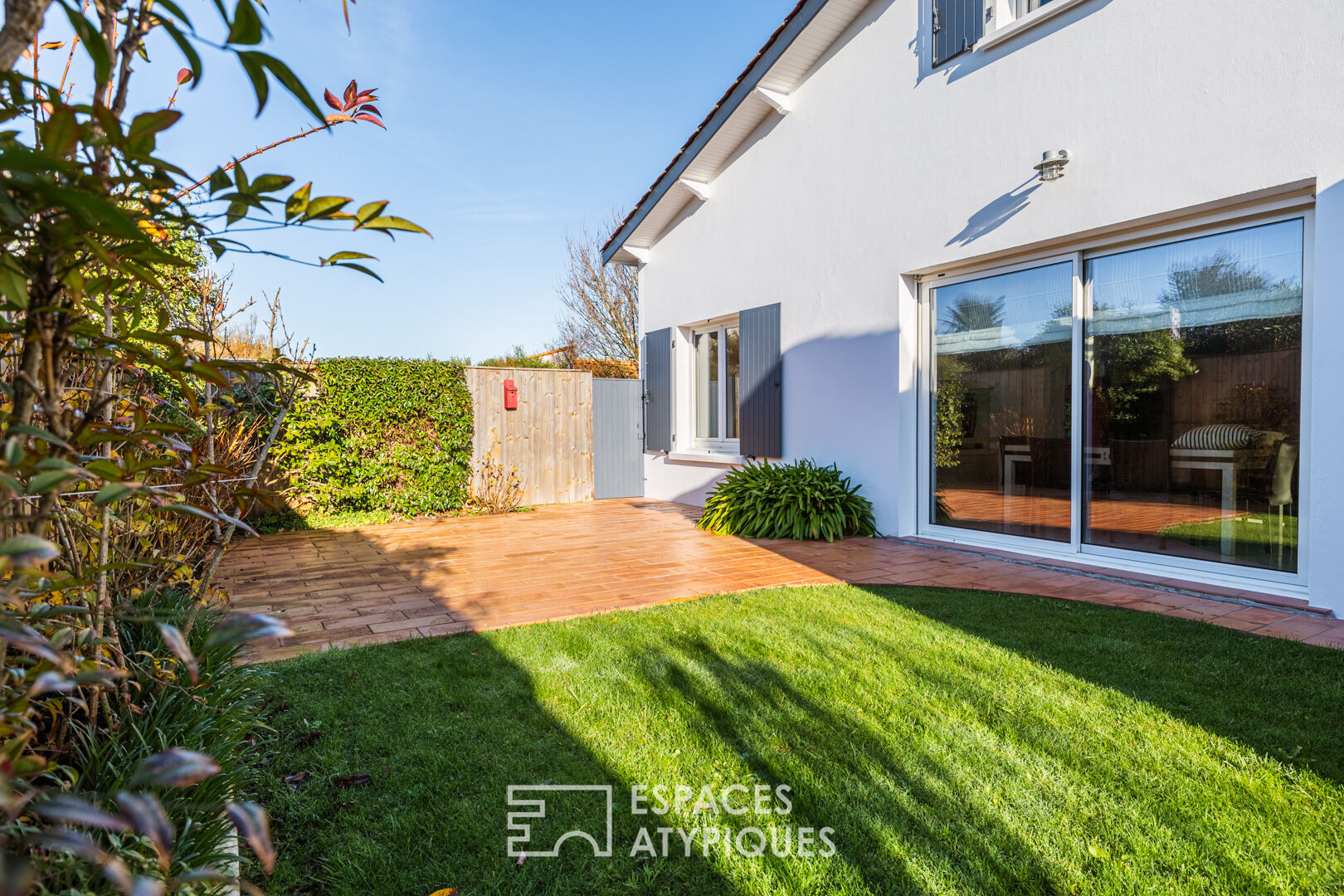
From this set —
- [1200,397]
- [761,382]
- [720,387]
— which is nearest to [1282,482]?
[1200,397]

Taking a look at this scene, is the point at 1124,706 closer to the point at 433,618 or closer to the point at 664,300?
the point at 433,618

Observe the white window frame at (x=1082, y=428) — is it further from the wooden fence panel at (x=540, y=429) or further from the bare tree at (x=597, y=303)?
the bare tree at (x=597, y=303)

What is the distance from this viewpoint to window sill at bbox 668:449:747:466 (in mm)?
8367

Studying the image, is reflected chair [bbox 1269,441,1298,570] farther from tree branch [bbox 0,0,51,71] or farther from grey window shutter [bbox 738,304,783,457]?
tree branch [bbox 0,0,51,71]

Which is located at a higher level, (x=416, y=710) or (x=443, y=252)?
(x=443, y=252)

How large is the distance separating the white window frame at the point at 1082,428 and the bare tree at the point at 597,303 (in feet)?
43.9

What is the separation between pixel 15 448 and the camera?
0.64 m

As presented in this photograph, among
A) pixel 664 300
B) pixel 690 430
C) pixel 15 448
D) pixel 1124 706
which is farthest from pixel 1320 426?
pixel 664 300

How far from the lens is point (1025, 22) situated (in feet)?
16.2

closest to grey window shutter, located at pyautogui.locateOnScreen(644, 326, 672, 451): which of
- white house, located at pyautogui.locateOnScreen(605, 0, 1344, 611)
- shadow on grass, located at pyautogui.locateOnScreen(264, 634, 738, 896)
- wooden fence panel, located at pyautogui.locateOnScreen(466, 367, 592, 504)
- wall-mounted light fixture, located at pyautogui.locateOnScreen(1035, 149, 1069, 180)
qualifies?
wooden fence panel, located at pyautogui.locateOnScreen(466, 367, 592, 504)

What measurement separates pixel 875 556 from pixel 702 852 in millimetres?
3875

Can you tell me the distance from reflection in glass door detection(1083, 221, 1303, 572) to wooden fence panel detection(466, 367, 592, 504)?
6416 millimetres

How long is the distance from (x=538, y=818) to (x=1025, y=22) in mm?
5712

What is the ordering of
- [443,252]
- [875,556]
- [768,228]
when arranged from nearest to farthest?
[875,556] < [768,228] < [443,252]
